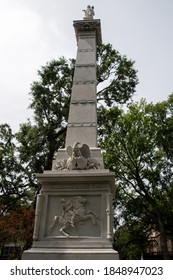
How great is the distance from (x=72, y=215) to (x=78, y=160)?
158 centimetres

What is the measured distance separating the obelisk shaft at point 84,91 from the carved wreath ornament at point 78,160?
2.19 feet

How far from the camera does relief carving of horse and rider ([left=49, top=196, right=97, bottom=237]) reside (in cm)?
691

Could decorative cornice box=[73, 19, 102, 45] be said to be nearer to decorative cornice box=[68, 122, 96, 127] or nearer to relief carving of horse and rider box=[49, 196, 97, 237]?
decorative cornice box=[68, 122, 96, 127]

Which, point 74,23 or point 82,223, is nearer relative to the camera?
point 82,223

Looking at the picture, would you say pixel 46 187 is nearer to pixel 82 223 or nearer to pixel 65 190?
pixel 65 190

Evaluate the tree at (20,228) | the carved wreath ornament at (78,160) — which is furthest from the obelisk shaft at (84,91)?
the tree at (20,228)

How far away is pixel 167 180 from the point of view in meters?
21.4

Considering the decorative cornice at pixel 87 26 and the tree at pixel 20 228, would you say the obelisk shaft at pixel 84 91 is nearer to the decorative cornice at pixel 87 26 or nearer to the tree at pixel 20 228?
the decorative cornice at pixel 87 26

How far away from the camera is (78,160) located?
25.3 feet

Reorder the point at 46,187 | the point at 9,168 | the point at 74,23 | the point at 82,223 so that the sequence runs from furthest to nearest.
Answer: the point at 9,168 → the point at 74,23 → the point at 46,187 → the point at 82,223

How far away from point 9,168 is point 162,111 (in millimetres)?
13220

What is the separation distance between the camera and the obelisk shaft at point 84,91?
29.2ft

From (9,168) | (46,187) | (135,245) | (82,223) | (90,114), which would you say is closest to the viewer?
(82,223)

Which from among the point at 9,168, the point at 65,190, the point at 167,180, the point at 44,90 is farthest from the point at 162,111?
the point at 65,190
